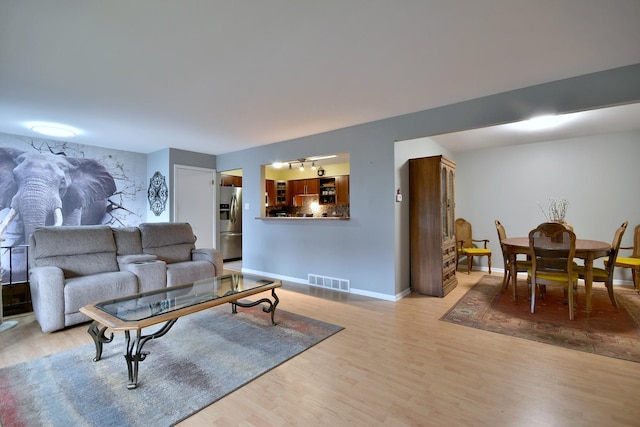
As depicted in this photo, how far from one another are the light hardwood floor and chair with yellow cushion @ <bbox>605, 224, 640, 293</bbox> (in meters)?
2.60

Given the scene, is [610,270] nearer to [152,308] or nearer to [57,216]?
[152,308]

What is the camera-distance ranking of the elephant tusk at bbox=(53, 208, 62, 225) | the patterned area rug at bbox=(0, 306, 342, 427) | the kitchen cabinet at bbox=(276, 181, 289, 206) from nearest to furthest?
1. the patterned area rug at bbox=(0, 306, 342, 427)
2. the elephant tusk at bbox=(53, 208, 62, 225)
3. the kitchen cabinet at bbox=(276, 181, 289, 206)

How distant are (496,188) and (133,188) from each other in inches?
274

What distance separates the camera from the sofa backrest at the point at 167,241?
13.0 ft

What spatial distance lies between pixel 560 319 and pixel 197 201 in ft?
19.0

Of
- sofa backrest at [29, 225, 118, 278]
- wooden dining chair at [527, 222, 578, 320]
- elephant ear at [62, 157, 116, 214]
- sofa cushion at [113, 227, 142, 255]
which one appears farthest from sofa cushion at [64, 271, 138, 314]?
wooden dining chair at [527, 222, 578, 320]

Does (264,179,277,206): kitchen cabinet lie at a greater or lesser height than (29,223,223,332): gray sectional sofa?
greater

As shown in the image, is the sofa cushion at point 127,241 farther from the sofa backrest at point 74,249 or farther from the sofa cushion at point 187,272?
the sofa cushion at point 187,272

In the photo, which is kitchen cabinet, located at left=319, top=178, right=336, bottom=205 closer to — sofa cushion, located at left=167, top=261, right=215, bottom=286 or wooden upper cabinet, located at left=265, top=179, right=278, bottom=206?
wooden upper cabinet, located at left=265, top=179, right=278, bottom=206

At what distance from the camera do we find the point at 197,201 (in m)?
5.65

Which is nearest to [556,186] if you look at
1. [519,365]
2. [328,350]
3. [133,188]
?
[519,365]

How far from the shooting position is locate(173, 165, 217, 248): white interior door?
5.34 m

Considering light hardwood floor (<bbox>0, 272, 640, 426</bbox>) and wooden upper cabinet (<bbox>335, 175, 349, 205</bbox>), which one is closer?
light hardwood floor (<bbox>0, 272, 640, 426</bbox>)

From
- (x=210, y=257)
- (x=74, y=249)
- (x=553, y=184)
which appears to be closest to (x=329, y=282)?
(x=210, y=257)
